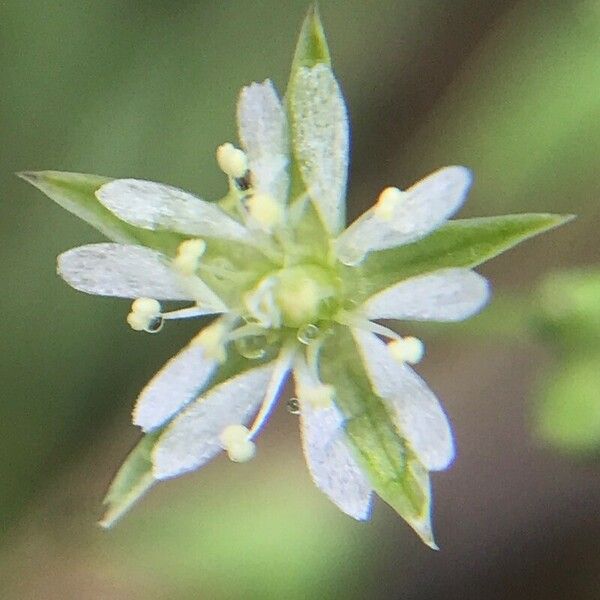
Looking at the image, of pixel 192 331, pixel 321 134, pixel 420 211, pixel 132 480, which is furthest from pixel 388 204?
pixel 192 331

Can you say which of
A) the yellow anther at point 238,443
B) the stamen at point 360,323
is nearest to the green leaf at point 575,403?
the stamen at point 360,323

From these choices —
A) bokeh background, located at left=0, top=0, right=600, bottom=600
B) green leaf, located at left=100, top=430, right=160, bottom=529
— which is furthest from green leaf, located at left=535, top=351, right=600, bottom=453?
green leaf, located at left=100, top=430, right=160, bottom=529

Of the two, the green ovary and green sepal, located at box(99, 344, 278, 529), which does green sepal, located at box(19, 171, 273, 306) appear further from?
green sepal, located at box(99, 344, 278, 529)

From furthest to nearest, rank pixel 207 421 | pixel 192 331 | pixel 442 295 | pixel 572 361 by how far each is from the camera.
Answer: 1. pixel 192 331
2. pixel 572 361
3. pixel 207 421
4. pixel 442 295

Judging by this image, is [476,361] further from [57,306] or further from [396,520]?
[57,306]

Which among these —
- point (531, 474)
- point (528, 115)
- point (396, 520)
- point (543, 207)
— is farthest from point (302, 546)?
point (528, 115)

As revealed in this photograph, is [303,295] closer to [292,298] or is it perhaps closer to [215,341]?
[292,298]
